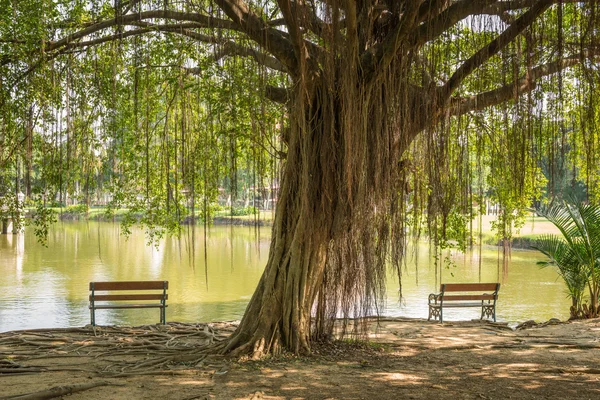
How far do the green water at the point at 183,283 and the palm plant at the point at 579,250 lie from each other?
1070 millimetres

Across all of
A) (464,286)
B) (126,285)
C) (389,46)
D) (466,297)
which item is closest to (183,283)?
(126,285)

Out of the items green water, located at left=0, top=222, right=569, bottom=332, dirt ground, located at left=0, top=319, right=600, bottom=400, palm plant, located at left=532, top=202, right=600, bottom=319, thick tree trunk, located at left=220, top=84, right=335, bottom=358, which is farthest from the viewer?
green water, located at left=0, top=222, right=569, bottom=332

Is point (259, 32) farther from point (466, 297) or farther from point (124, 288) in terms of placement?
point (466, 297)

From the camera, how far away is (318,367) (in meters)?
5.18

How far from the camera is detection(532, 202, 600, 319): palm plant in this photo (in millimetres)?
8516

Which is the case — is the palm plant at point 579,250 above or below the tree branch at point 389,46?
below

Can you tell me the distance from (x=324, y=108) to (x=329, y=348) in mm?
2324

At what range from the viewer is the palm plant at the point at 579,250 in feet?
27.9

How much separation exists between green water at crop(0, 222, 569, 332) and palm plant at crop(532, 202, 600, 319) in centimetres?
107

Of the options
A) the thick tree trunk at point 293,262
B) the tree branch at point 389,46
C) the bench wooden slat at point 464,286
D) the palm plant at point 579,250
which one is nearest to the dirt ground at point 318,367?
the thick tree trunk at point 293,262

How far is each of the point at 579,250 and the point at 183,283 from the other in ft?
35.7

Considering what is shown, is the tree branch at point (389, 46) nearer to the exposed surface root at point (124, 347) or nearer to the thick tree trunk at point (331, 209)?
the thick tree trunk at point (331, 209)

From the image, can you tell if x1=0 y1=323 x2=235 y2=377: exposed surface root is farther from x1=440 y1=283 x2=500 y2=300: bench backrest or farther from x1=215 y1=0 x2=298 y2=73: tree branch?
x1=440 y1=283 x2=500 y2=300: bench backrest

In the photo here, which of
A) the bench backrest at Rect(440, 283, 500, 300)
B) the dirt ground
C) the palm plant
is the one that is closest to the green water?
the bench backrest at Rect(440, 283, 500, 300)
